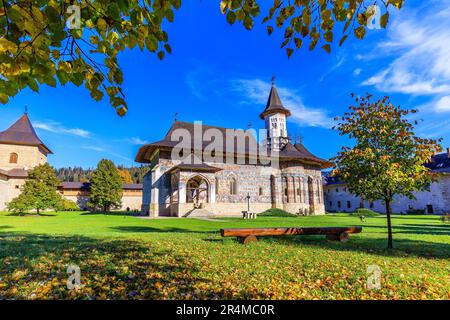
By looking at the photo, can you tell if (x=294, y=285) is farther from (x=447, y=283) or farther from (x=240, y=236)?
(x=240, y=236)

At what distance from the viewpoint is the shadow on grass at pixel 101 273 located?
3633 millimetres

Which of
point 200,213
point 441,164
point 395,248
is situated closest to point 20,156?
point 200,213

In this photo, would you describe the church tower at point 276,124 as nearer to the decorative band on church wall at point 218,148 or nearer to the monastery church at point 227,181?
the monastery church at point 227,181

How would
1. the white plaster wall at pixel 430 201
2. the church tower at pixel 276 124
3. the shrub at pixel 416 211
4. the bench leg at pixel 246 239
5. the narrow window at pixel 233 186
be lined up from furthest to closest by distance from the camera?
the church tower at pixel 276 124 < the shrub at pixel 416 211 < the white plaster wall at pixel 430 201 < the narrow window at pixel 233 186 < the bench leg at pixel 246 239

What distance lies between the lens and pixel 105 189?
1652 inches

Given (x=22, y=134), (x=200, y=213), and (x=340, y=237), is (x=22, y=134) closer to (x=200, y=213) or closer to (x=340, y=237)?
(x=200, y=213)

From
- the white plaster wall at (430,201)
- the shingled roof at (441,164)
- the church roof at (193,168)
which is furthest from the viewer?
the shingled roof at (441,164)

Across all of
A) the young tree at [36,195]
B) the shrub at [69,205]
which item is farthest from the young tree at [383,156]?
the shrub at [69,205]

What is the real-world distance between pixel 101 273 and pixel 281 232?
5.47m

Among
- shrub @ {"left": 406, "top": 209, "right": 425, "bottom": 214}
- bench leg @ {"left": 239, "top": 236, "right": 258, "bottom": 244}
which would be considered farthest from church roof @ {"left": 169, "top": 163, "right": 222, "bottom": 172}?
shrub @ {"left": 406, "top": 209, "right": 425, "bottom": 214}

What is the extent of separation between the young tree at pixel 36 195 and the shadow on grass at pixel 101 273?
24.1 m

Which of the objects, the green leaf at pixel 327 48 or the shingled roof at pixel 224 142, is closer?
the green leaf at pixel 327 48
